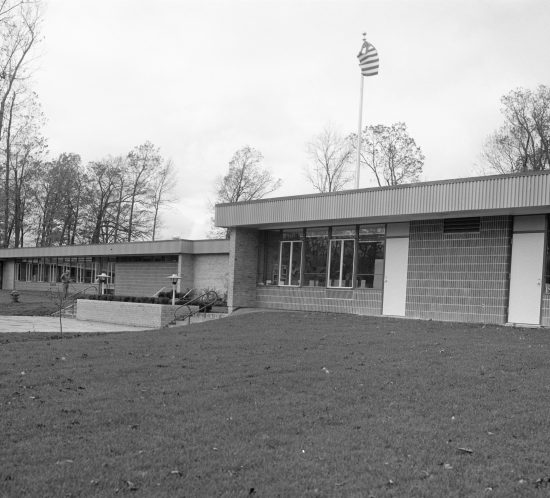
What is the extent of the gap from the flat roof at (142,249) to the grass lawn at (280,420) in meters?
18.2

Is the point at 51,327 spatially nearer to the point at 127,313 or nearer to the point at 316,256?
the point at 127,313

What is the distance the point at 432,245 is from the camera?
59.2 feet

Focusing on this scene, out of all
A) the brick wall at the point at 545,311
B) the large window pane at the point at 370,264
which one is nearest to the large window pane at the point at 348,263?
the large window pane at the point at 370,264

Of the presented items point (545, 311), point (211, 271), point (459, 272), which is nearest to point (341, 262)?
point (459, 272)

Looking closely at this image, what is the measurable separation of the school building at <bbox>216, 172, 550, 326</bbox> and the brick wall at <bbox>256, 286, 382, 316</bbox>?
4cm

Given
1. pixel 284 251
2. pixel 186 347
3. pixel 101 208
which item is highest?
pixel 101 208

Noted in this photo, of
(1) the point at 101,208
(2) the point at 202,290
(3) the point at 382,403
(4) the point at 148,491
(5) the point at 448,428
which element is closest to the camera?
(4) the point at 148,491

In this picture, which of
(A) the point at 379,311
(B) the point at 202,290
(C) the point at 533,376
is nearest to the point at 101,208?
(B) the point at 202,290

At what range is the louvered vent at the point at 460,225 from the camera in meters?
17.1

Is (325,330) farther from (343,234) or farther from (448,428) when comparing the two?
(448,428)

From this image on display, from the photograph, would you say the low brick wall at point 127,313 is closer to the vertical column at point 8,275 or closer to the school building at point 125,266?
the school building at point 125,266

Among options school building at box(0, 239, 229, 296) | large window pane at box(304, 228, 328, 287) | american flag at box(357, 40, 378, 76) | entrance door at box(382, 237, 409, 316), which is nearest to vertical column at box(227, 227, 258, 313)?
large window pane at box(304, 228, 328, 287)

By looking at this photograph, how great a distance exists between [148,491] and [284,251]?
18333 millimetres

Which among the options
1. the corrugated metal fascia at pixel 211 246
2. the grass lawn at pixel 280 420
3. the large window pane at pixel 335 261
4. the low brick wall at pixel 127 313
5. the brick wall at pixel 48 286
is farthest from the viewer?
the brick wall at pixel 48 286
